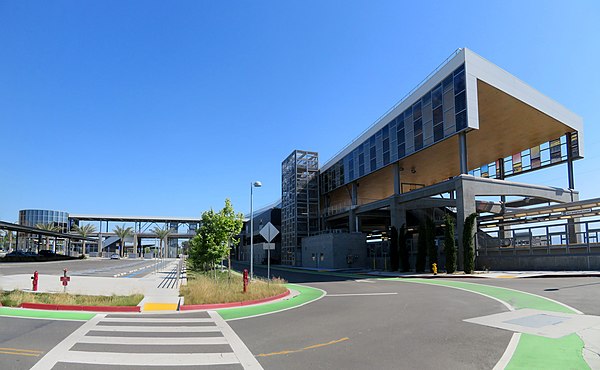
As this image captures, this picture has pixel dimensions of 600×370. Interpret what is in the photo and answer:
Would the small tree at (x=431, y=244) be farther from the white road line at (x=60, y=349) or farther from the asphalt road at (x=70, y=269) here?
the white road line at (x=60, y=349)

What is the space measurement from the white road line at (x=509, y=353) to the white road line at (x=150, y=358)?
175 inches

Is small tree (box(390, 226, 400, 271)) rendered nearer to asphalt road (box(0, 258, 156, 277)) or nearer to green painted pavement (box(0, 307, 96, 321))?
asphalt road (box(0, 258, 156, 277))

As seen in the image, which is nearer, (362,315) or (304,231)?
(362,315)

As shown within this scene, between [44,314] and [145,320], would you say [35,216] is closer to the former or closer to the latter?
[44,314]

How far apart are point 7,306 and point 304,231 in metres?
47.9

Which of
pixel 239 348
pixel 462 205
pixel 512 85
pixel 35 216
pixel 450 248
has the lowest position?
pixel 239 348

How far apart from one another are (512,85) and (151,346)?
117ft

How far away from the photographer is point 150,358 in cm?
760

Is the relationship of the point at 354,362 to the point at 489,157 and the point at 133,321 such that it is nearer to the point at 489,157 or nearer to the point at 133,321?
the point at 133,321

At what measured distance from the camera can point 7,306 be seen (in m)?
14.1

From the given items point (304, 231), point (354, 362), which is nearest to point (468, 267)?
point (354, 362)

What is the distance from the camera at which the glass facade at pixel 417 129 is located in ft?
112

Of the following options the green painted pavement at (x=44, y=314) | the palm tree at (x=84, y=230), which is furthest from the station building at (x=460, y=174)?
the palm tree at (x=84, y=230)

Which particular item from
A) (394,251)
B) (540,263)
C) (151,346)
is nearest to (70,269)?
(394,251)
